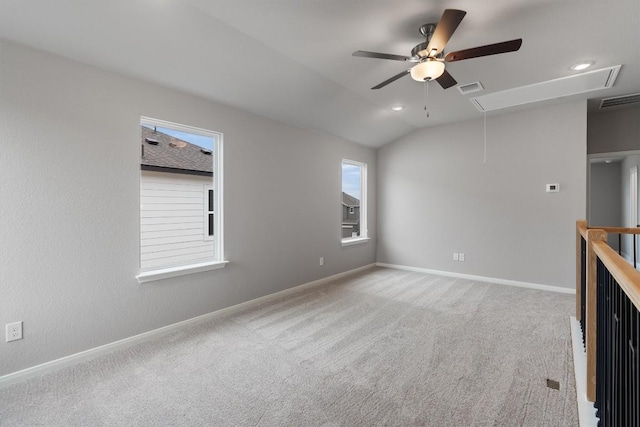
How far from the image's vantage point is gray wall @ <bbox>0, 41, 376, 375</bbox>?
84.3 inches

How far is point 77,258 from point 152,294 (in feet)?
2.29

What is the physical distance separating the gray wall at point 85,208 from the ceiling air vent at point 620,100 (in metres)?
4.76

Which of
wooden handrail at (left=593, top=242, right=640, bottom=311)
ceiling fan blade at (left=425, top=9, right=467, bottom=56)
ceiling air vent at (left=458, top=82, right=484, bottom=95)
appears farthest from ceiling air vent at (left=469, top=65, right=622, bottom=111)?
wooden handrail at (left=593, top=242, right=640, bottom=311)

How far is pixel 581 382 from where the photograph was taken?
6.44 ft

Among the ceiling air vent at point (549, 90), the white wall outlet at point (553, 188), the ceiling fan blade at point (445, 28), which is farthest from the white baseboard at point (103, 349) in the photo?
the white wall outlet at point (553, 188)

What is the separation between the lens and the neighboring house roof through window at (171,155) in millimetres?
3043

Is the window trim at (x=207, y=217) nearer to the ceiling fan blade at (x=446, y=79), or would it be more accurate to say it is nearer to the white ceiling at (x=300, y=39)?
the white ceiling at (x=300, y=39)

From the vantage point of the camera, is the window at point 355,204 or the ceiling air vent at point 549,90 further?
the window at point 355,204

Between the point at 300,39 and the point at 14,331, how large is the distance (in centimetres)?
315

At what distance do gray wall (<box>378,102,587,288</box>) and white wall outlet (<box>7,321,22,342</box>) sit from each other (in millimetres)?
5192

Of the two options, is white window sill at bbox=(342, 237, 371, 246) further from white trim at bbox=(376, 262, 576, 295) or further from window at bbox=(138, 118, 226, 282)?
window at bbox=(138, 118, 226, 282)

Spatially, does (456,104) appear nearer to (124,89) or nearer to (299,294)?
(299,294)

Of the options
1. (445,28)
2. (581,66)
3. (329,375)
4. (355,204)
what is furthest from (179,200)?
(581,66)

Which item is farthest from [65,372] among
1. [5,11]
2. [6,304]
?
[5,11]
